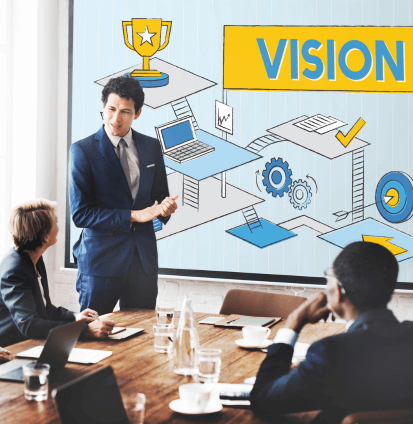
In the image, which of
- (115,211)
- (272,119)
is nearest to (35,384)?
(115,211)

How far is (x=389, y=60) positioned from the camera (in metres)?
3.52

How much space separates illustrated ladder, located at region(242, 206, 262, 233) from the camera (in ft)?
12.2

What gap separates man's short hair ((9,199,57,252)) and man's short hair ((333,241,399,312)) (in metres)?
1.35

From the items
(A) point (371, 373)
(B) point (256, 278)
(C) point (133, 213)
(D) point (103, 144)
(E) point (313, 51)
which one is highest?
(E) point (313, 51)

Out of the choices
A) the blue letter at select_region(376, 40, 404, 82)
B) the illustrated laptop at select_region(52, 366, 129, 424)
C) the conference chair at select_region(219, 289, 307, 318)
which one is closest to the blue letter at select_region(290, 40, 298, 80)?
the blue letter at select_region(376, 40, 404, 82)

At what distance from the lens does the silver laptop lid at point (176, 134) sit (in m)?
3.81

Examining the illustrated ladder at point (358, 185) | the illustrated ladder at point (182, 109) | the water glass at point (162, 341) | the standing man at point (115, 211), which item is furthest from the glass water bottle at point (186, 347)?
the illustrated ladder at point (182, 109)

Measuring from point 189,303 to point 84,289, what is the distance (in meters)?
1.36

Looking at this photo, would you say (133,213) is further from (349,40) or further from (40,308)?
(349,40)

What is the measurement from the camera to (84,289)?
2822mm

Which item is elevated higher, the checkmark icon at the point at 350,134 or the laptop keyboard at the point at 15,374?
the checkmark icon at the point at 350,134

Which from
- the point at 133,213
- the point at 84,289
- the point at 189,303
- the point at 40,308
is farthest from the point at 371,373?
the point at 84,289

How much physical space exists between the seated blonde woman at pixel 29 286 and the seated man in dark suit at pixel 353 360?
33.2 inches

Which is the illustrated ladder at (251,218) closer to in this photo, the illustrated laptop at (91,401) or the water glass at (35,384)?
the water glass at (35,384)
